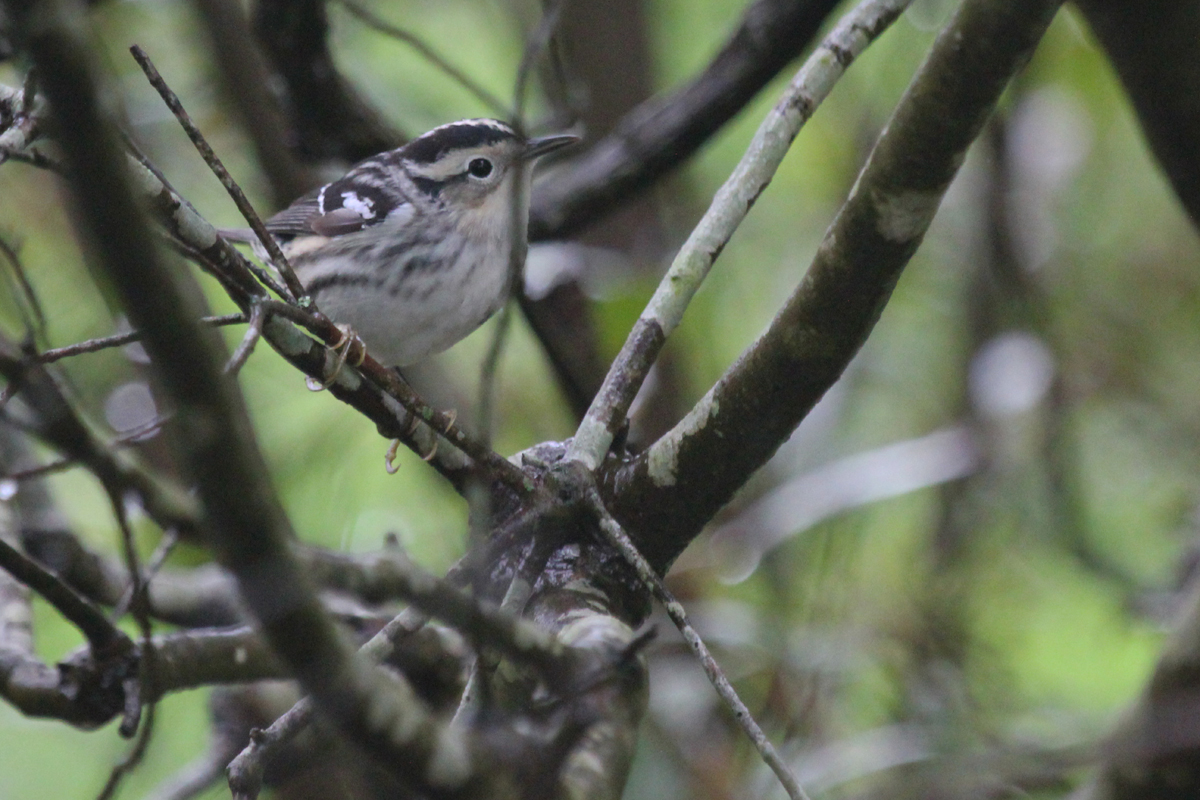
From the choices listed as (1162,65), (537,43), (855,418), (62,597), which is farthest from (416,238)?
(855,418)

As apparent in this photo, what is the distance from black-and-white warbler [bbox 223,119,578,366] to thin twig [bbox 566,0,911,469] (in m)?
0.86

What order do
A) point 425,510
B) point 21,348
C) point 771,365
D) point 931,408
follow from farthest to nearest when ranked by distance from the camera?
point 931,408 < point 425,510 < point 771,365 < point 21,348

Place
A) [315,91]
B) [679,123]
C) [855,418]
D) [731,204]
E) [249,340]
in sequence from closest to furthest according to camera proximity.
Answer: [249,340] < [731,204] < [679,123] < [315,91] < [855,418]

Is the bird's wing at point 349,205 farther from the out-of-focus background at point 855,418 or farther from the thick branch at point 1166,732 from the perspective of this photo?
the thick branch at point 1166,732

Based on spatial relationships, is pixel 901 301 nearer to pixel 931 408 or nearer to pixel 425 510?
pixel 931 408

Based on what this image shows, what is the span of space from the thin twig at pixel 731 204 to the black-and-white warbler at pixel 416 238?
0.86 metres

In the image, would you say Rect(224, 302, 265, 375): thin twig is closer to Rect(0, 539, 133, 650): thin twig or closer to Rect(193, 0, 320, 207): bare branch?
Rect(0, 539, 133, 650): thin twig

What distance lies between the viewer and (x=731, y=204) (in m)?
2.91

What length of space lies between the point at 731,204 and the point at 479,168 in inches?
60.4

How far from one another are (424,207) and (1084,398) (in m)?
3.78

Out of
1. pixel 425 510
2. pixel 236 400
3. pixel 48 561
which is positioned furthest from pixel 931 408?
pixel 236 400

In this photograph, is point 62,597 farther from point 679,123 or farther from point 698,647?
point 679,123

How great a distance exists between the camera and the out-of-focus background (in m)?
4.40

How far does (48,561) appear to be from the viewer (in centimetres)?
319
